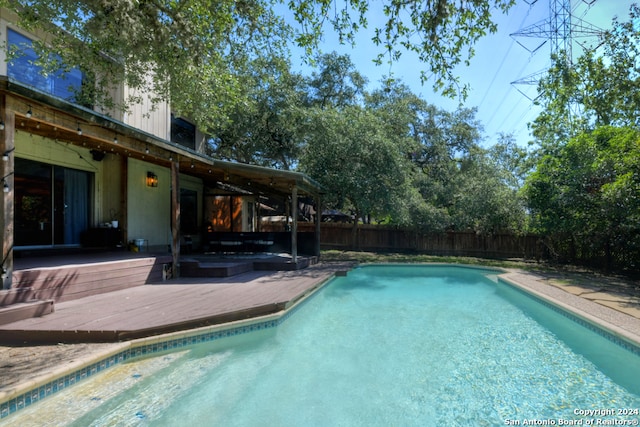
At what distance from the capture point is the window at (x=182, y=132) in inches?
468

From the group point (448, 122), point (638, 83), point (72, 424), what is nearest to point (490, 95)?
point (448, 122)

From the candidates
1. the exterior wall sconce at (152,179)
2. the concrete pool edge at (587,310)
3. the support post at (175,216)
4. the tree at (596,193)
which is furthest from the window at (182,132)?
the tree at (596,193)

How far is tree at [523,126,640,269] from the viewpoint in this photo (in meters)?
8.88

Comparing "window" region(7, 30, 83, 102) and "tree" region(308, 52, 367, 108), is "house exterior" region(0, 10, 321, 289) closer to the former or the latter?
"window" region(7, 30, 83, 102)

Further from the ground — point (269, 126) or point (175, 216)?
point (269, 126)

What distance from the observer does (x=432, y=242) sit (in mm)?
17094

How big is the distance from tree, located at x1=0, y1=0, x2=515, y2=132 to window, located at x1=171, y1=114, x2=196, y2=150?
2.04 metres

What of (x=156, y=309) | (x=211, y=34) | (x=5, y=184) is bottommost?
(x=156, y=309)

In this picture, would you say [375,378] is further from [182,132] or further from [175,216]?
[182,132]

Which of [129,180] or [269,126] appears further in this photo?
[269,126]

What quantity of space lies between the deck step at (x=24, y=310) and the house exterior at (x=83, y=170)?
15.8 inches

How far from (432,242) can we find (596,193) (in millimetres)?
7762

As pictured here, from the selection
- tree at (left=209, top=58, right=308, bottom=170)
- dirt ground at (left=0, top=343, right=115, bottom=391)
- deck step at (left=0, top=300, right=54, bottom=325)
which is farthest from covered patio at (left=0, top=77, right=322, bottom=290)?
tree at (left=209, top=58, right=308, bottom=170)

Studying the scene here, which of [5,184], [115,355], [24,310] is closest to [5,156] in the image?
[5,184]
